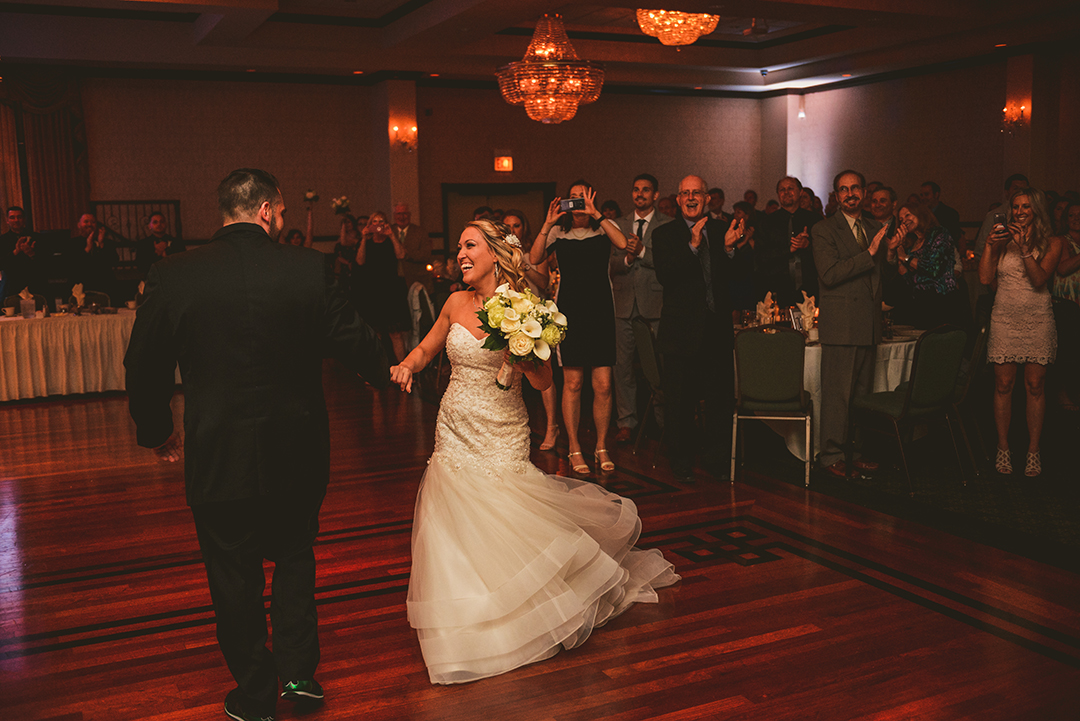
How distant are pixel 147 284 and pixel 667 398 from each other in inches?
139

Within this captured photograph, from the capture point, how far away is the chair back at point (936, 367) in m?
5.10

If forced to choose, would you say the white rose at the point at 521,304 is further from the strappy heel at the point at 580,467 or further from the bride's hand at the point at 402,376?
the strappy heel at the point at 580,467

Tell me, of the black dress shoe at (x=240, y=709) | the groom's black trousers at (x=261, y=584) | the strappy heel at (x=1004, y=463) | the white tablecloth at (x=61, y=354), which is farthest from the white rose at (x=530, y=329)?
the white tablecloth at (x=61, y=354)

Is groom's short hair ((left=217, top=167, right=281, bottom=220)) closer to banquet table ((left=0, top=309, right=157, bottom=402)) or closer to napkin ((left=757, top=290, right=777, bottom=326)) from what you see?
napkin ((left=757, top=290, right=777, bottom=326))

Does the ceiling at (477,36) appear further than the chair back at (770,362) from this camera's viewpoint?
Yes

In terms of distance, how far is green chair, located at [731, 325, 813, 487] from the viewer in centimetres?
524

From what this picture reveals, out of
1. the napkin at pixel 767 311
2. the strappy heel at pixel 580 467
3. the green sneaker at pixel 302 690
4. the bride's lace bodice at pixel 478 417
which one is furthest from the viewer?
the napkin at pixel 767 311

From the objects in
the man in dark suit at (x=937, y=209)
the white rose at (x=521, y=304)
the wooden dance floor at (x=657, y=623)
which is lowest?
the wooden dance floor at (x=657, y=623)

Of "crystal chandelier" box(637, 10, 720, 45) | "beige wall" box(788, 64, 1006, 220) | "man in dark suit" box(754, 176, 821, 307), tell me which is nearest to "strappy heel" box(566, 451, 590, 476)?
"man in dark suit" box(754, 176, 821, 307)

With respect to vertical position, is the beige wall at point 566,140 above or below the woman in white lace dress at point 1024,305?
above

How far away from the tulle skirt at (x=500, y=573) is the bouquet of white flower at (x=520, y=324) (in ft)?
1.76

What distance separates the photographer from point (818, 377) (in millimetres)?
5680

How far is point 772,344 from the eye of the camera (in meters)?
5.25

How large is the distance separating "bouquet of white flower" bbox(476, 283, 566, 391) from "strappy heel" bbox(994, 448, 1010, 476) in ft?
11.5
